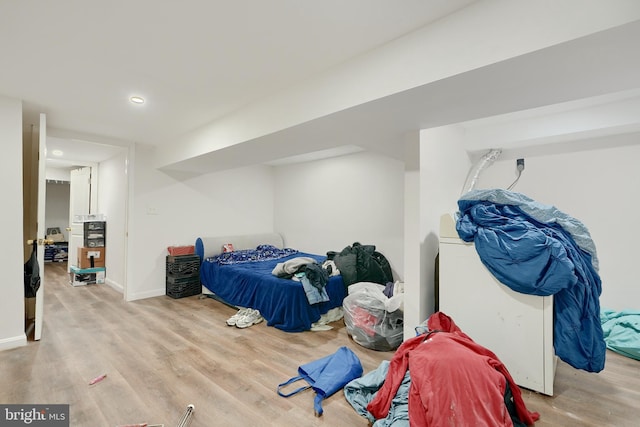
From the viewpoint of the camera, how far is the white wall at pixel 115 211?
475 cm

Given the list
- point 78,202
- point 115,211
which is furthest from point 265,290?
point 78,202

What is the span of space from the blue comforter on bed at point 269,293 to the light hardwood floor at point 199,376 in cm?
17

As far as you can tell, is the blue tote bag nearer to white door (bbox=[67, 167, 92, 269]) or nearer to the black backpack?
the black backpack

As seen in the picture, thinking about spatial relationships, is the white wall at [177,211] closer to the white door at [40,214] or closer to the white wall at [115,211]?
the white wall at [115,211]

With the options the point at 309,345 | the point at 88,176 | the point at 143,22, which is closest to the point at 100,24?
the point at 143,22

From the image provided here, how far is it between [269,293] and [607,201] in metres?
3.80

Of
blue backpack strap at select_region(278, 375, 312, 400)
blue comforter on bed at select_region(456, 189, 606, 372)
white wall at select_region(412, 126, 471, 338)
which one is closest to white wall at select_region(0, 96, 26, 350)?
blue backpack strap at select_region(278, 375, 312, 400)

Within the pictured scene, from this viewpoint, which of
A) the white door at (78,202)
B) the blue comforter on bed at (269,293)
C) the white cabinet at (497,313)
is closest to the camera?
the white cabinet at (497,313)

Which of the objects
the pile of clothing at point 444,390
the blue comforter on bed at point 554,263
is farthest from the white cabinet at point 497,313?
the pile of clothing at point 444,390

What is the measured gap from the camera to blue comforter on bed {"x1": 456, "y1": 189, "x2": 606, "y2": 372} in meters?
1.94

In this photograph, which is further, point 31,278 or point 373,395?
point 31,278

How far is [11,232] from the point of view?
9.07 feet

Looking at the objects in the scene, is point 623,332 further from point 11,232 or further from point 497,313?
point 11,232

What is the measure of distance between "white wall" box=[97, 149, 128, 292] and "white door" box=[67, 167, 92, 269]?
2.17 ft
